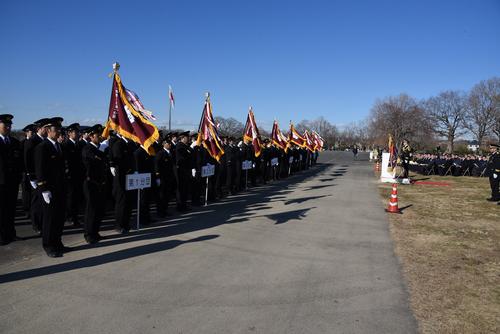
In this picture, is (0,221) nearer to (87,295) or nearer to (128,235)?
(128,235)

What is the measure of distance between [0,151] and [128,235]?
2845 mm

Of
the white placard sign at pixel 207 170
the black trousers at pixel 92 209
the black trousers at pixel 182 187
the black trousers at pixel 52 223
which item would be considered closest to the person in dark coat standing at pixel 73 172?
the black trousers at pixel 92 209

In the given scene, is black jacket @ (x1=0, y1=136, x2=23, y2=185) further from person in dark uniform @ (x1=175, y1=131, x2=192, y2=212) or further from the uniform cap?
person in dark uniform @ (x1=175, y1=131, x2=192, y2=212)

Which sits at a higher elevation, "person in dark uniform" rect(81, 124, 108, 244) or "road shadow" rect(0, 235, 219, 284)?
"person in dark uniform" rect(81, 124, 108, 244)

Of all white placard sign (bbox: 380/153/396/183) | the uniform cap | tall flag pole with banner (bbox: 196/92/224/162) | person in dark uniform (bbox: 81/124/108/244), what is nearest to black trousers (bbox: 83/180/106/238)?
person in dark uniform (bbox: 81/124/108/244)

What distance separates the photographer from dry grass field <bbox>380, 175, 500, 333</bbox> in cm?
431

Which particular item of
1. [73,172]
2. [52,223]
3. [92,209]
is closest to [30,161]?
[73,172]

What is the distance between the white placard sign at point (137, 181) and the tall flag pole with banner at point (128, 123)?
1.86 feet

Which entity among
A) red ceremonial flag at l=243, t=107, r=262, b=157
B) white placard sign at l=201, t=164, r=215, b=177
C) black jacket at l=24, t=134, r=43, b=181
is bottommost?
white placard sign at l=201, t=164, r=215, b=177

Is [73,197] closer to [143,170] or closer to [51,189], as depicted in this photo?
[143,170]

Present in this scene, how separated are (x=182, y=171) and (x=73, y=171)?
3072mm

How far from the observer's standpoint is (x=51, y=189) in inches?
239

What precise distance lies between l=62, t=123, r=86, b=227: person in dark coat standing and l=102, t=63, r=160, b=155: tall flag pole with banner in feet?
2.60

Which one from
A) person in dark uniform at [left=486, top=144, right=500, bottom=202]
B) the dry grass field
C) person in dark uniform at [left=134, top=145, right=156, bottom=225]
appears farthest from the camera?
person in dark uniform at [left=486, top=144, right=500, bottom=202]
